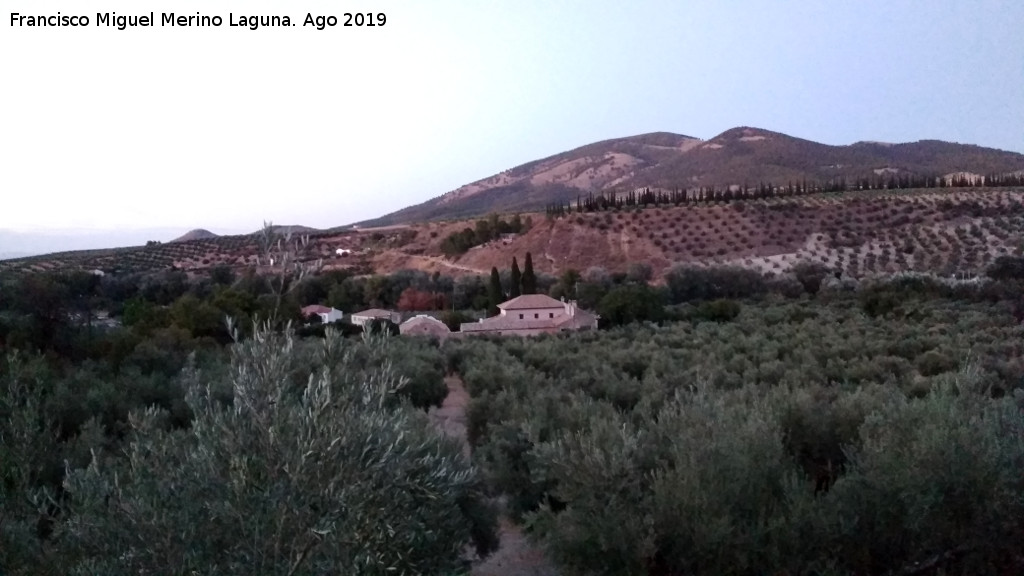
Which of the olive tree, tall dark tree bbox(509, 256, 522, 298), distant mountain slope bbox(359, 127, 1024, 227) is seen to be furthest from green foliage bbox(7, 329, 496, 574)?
distant mountain slope bbox(359, 127, 1024, 227)

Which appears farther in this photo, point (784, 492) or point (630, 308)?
point (630, 308)

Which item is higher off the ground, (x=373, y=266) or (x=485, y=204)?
(x=485, y=204)

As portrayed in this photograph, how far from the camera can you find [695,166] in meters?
96.1

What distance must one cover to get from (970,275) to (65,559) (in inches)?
2065

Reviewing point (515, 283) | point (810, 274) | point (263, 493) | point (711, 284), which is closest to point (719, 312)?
point (711, 284)

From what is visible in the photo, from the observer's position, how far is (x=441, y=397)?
17.3 meters

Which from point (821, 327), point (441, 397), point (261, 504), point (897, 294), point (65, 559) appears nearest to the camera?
point (261, 504)


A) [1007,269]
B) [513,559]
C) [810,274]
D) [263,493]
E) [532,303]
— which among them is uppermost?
[263,493]

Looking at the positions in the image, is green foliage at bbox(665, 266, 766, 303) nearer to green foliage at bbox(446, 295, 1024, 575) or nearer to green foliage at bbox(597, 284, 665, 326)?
green foliage at bbox(597, 284, 665, 326)

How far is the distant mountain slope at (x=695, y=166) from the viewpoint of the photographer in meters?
83.4

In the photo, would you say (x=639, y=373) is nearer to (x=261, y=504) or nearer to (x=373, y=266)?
(x=261, y=504)

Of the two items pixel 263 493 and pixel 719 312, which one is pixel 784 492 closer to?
pixel 263 493

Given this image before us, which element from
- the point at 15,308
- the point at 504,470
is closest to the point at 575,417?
the point at 504,470

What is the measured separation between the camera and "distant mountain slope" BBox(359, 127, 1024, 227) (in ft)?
274
